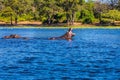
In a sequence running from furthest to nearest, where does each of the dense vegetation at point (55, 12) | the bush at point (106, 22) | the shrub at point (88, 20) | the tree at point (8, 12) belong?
the shrub at point (88, 20)
the bush at point (106, 22)
the dense vegetation at point (55, 12)
the tree at point (8, 12)

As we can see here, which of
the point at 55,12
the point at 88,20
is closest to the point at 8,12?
the point at 55,12

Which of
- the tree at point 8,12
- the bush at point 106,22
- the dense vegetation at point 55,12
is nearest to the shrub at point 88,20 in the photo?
the dense vegetation at point 55,12

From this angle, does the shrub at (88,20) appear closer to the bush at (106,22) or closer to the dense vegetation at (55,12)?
the dense vegetation at (55,12)

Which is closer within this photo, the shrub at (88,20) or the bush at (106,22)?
the bush at (106,22)

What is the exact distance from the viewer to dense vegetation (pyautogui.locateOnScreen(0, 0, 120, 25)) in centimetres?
15138

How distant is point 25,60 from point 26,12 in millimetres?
125953

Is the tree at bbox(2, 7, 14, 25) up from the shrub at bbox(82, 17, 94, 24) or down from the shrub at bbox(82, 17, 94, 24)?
up

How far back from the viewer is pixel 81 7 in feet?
511

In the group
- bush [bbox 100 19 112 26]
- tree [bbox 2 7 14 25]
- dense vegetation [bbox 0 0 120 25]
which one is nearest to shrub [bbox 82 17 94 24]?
dense vegetation [bbox 0 0 120 25]

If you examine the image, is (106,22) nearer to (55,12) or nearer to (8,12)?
(55,12)

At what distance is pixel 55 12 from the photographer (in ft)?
504

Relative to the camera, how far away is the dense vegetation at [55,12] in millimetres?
151375

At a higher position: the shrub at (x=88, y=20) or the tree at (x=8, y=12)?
the tree at (x=8, y=12)

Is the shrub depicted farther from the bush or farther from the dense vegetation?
the bush
